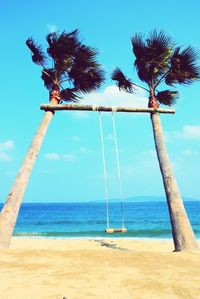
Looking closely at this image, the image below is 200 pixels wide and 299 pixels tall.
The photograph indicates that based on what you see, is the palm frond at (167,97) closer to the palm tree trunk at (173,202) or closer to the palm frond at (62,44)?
the palm tree trunk at (173,202)

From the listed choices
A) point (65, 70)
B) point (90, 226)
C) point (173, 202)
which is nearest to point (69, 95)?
point (65, 70)

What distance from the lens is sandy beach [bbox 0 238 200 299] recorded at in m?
5.50

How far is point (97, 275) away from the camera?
6.43m

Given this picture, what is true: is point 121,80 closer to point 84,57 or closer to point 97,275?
point 84,57

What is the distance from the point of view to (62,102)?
1273cm

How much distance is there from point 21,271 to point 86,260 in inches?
59.1

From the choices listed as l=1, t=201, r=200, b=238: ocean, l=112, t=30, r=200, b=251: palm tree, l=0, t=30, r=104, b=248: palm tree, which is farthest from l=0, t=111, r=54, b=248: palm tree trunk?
l=1, t=201, r=200, b=238: ocean

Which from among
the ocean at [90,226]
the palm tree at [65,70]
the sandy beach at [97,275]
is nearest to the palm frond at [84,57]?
the palm tree at [65,70]

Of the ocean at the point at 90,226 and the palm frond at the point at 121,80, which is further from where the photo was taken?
the ocean at the point at 90,226

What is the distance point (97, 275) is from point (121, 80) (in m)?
7.99

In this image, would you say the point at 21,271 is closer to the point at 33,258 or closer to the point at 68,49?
the point at 33,258

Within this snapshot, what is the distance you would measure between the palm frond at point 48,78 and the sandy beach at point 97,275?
620 cm

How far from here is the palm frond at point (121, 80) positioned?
Result: 41.9 feet

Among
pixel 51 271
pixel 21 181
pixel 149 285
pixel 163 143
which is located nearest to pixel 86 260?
pixel 51 271
